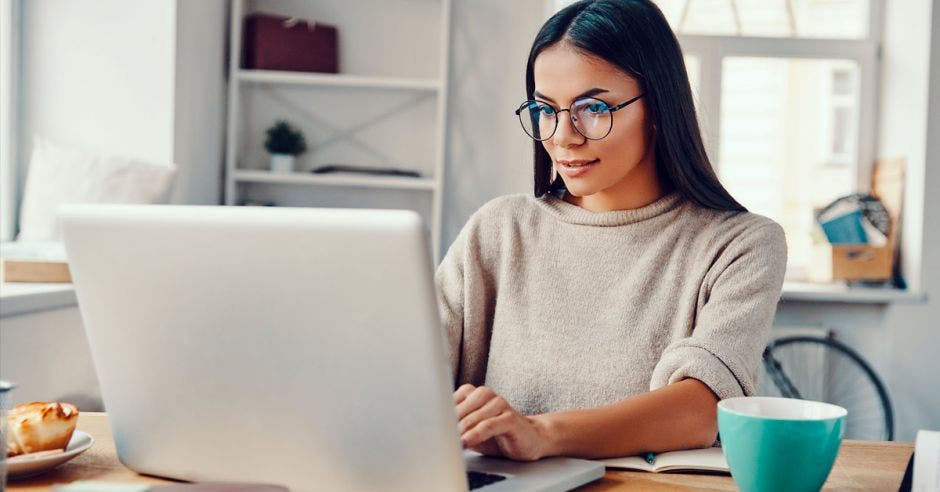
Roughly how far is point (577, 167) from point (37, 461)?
2.45 feet

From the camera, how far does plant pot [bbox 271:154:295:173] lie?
150 inches

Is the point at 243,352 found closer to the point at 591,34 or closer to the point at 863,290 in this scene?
the point at 591,34

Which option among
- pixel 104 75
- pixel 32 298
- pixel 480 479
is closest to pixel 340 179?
pixel 104 75

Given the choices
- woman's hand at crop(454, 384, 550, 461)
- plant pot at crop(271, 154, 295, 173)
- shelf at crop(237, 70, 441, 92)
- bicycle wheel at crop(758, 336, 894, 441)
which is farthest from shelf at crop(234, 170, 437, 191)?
woman's hand at crop(454, 384, 550, 461)

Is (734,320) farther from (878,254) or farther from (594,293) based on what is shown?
(878,254)

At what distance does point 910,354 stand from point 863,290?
31cm

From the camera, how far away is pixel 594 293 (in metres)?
1.42

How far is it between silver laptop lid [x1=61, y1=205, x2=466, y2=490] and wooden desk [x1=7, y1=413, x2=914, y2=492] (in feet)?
0.27

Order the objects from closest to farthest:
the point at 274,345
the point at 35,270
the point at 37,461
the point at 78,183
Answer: the point at 274,345 < the point at 37,461 < the point at 35,270 < the point at 78,183

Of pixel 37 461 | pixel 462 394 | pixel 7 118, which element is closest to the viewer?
pixel 37 461

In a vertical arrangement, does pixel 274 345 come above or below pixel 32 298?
above

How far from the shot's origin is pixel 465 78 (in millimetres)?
3938

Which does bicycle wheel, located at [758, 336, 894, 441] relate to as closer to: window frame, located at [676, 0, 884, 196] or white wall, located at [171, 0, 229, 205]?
window frame, located at [676, 0, 884, 196]

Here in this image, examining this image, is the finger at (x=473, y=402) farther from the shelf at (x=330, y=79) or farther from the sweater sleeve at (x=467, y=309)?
the shelf at (x=330, y=79)
